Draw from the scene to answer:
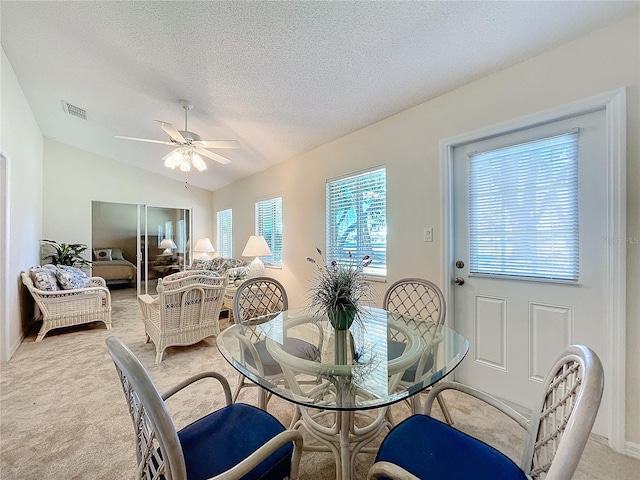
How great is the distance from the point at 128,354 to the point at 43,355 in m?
3.40

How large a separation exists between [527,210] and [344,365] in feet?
5.69

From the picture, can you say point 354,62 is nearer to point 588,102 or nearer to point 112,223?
point 588,102

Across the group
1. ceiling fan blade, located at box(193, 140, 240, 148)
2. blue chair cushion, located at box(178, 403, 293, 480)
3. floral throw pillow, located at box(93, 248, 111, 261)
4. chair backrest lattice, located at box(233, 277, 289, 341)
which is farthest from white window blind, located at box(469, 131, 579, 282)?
floral throw pillow, located at box(93, 248, 111, 261)

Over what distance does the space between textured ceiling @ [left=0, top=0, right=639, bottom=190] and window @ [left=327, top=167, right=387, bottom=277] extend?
61cm

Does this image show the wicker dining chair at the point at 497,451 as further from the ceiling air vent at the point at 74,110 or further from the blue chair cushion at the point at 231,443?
the ceiling air vent at the point at 74,110

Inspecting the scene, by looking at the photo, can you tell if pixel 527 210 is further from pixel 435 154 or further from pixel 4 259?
pixel 4 259

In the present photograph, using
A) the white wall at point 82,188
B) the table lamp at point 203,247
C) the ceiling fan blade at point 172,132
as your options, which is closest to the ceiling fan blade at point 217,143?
the ceiling fan blade at point 172,132

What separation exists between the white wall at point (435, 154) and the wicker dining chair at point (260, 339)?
125 cm

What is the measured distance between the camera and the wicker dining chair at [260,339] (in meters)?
1.48

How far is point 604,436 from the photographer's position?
5.66 feet

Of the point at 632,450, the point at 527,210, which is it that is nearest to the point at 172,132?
the point at 527,210

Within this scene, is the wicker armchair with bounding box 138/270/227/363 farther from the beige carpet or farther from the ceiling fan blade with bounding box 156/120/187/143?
the ceiling fan blade with bounding box 156/120/187/143

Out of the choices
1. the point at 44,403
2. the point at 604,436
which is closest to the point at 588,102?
the point at 604,436

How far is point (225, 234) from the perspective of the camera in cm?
673
